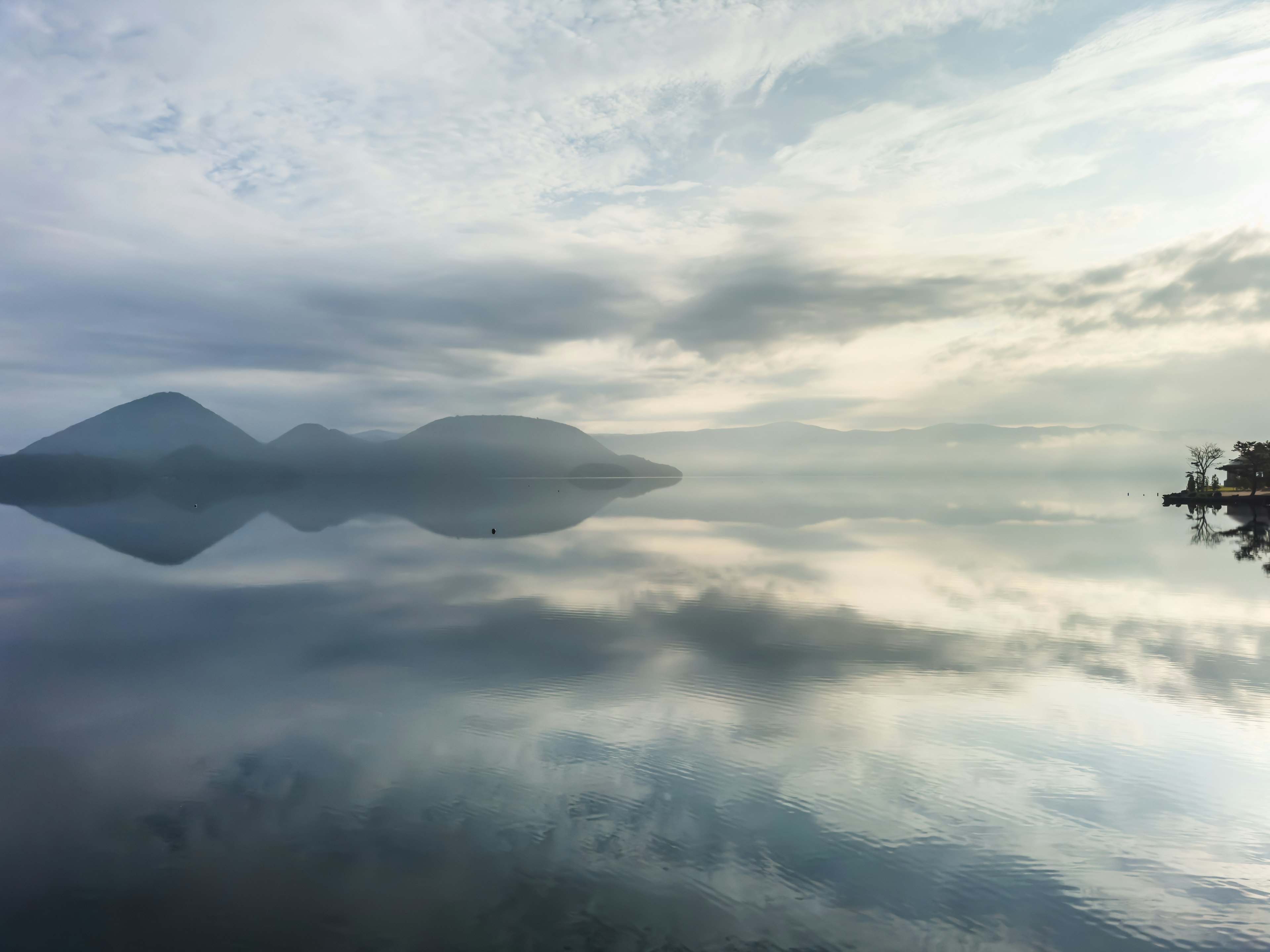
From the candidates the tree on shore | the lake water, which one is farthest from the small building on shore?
the lake water

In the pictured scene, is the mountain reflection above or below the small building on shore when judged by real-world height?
below

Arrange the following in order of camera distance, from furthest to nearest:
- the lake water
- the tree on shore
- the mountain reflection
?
the tree on shore → the mountain reflection → the lake water

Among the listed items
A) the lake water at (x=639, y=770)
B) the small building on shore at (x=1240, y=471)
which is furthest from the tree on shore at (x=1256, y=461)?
the lake water at (x=639, y=770)

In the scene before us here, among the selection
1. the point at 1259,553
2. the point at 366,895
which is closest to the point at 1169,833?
the point at 366,895

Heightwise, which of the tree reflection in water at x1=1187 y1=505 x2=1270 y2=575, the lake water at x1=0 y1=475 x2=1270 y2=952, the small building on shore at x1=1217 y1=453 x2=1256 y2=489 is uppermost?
the small building on shore at x1=1217 y1=453 x2=1256 y2=489

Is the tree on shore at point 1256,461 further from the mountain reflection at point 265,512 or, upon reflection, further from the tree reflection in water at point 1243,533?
the mountain reflection at point 265,512

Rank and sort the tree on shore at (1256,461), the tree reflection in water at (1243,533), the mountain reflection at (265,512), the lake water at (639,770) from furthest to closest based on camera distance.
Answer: the tree on shore at (1256,461) < the mountain reflection at (265,512) < the tree reflection in water at (1243,533) < the lake water at (639,770)

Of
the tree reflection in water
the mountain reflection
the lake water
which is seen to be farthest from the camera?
the mountain reflection

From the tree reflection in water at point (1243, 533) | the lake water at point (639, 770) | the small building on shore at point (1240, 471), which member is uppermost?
the small building on shore at point (1240, 471)

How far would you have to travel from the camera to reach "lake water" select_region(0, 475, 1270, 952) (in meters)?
9.54

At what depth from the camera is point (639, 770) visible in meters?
13.9

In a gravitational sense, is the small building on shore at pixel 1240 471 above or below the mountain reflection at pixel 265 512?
above

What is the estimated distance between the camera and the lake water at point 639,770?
9539mm

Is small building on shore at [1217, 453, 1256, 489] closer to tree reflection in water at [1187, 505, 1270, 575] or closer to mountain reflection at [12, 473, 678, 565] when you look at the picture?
tree reflection in water at [1187, 505, 1270, 575]
